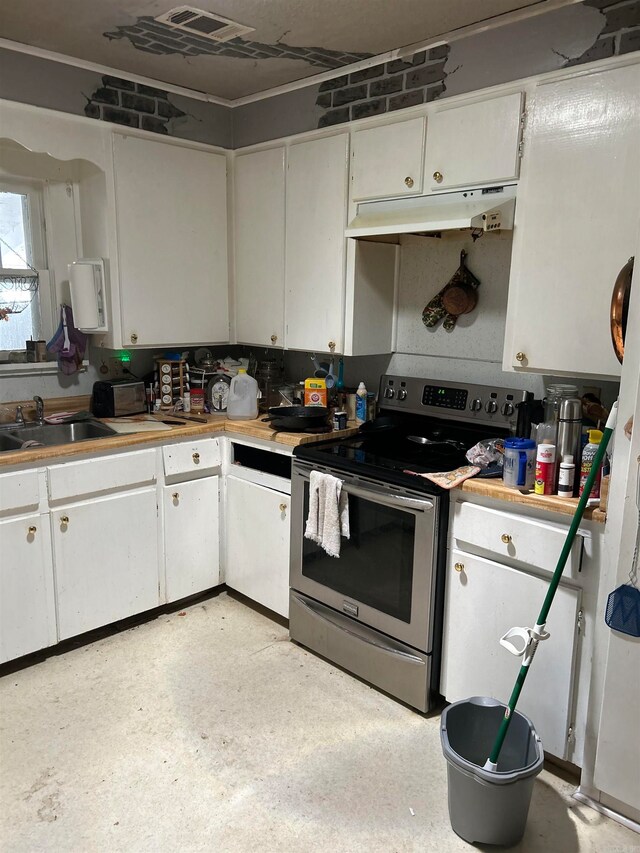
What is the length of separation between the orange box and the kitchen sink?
895 millimetres

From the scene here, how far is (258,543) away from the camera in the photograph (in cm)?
294

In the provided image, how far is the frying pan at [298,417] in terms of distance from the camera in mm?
2764

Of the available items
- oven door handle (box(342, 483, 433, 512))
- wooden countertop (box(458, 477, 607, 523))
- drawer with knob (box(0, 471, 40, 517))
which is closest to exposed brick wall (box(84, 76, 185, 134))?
drawer with knob (box(0, 471, 40, 517))

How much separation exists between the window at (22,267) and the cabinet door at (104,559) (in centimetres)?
94

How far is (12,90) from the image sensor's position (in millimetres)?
2580

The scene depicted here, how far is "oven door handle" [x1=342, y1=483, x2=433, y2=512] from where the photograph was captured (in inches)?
86.0

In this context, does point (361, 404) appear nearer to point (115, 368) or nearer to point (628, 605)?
point (115, 368)

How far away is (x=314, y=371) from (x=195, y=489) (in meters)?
0.93

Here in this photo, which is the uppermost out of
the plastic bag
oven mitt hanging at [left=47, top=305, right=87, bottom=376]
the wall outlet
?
oven mitt hanging at [left=47, top=305, right=87, bottom=376]

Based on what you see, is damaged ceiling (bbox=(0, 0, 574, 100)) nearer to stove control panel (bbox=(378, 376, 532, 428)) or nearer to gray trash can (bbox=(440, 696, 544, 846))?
stove control panel (bbox=(378, 376, 532, 428))

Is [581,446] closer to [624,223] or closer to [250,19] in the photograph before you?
[624,223]

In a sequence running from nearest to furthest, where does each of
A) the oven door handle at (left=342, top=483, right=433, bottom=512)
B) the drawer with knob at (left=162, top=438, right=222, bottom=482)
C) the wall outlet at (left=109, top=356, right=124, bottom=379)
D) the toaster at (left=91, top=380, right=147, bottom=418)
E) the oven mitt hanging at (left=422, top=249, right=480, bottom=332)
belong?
the oven door handle at (left=342, top=483, right=433, bottom=512) < the oven mitt hanging at (left=422, top=249, right=480, bottom=332) < the drawer with knob at (left=162, top=438, right=222, bottom=482) < the toaster at (left=91, top=380, right=147, bottom=418) < the wall outlet at (left=109, top=356, right=124, bottom=379)

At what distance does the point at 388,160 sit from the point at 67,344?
1.71 meters

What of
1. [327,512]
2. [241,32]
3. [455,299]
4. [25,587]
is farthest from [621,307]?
[25,587]
